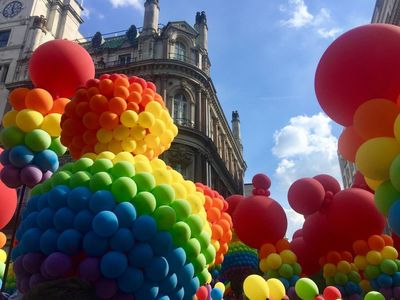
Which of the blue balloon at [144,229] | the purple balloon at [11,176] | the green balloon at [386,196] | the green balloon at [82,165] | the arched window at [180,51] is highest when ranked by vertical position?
the arched window at [180,51]

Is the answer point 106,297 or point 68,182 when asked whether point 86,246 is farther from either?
point 68,182

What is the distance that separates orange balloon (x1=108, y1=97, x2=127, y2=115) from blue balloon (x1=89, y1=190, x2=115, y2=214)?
1.83 m

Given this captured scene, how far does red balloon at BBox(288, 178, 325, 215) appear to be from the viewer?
24.0ft

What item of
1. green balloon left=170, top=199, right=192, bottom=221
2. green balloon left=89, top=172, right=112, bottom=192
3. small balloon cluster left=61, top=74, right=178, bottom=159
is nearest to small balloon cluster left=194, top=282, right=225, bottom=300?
green balloon left=170, top=199, right=192, bottom=221

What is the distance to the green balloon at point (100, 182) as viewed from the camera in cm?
417

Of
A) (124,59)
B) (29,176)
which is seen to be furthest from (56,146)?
(124,59)

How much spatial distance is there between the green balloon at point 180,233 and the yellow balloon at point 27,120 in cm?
337

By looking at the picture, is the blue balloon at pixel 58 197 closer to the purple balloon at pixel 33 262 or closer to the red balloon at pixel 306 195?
the purple balloon at pixel 33 262

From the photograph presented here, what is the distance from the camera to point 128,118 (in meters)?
5.50

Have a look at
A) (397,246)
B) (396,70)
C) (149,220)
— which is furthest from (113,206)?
(397,246)

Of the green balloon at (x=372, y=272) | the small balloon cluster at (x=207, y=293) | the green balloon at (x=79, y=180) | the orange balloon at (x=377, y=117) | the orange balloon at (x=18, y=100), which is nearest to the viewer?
the orange balloon at (x=377, y=117)

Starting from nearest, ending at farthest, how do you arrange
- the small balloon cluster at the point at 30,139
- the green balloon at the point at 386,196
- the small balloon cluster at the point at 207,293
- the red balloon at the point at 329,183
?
the green balloon at the point at 386,196 < the small balloon cluster at the point at 207,293 < the small balloon cluster at the point at 30,139 < the red balloon at the point at 329,183

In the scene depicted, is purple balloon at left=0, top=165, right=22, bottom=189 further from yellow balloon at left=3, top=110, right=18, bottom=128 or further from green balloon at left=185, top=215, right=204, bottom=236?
green balloon at left=185, top=215, right=204, bottom=236

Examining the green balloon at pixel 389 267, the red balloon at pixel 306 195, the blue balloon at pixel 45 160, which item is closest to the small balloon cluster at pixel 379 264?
the green balloon at pixel 389 267
